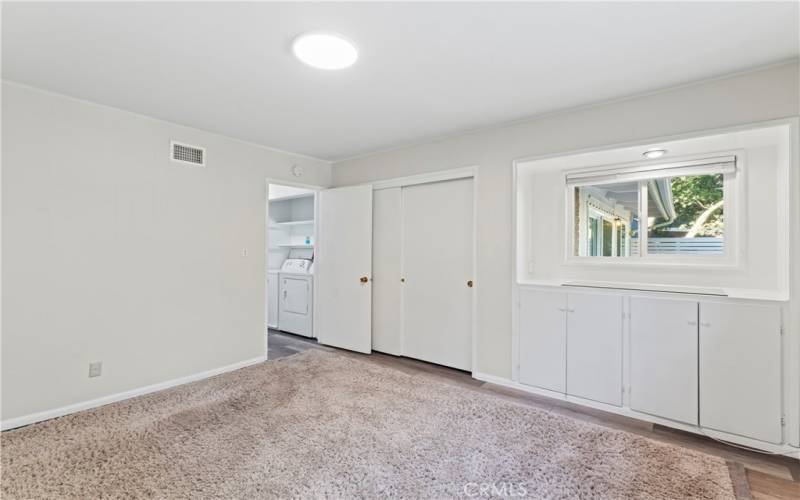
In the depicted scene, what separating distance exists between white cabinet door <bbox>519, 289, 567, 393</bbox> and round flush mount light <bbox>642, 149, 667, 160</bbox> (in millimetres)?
1326

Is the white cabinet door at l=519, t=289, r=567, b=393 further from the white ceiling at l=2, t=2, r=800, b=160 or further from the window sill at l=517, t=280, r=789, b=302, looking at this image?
the white ceiling at l=2, t=2, r=800, b=160

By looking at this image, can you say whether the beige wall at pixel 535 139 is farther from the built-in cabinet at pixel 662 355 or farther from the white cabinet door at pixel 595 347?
the white cabinet door at pixel 595 347

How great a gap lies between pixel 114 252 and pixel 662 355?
4.41 metres

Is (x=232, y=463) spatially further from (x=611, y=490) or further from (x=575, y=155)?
(x=575, y=155)

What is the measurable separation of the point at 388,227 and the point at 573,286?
2.20m

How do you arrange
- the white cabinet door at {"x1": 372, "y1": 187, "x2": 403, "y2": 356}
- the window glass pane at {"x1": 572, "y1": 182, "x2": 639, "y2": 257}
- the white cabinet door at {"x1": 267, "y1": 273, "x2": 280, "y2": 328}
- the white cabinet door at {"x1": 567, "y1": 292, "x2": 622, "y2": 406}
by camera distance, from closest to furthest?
the white cabinet door at {"x1": 567, "y1": 292, "x2": 622, "y2": 406}
the window glass pane at {"x1": 572, "y1": 182, "x2": 639, "y2": 257}
the white cabinet door at {"x1": 372, "y1": 187, "x2": 403, "y2": 356}
the white cabinet door at {"x1": 267, "y1": 273, "x2": 280, "y2": 328}

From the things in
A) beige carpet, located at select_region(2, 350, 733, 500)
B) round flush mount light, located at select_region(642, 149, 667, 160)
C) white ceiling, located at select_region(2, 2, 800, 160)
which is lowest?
beige carpet, located at select_region(2, 350, 733, 500)

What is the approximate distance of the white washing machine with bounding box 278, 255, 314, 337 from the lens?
5168 millimetres

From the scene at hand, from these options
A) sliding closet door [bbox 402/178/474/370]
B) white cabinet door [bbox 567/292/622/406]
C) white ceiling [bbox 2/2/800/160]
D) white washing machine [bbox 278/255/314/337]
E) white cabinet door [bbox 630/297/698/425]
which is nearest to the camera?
white ceiling [bbox 2/2/800/160]

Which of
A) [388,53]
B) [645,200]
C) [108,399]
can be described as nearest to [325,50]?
[388,53]

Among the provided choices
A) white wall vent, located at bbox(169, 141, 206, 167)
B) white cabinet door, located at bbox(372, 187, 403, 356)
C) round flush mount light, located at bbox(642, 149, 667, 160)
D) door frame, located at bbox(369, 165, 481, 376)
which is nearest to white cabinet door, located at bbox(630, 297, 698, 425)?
round flush mount light, located at bbox(642, 149, 667, 160)

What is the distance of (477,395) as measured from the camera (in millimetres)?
3107

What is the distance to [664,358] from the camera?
2641 mm

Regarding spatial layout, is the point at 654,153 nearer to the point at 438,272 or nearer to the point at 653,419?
the point at 653,419
